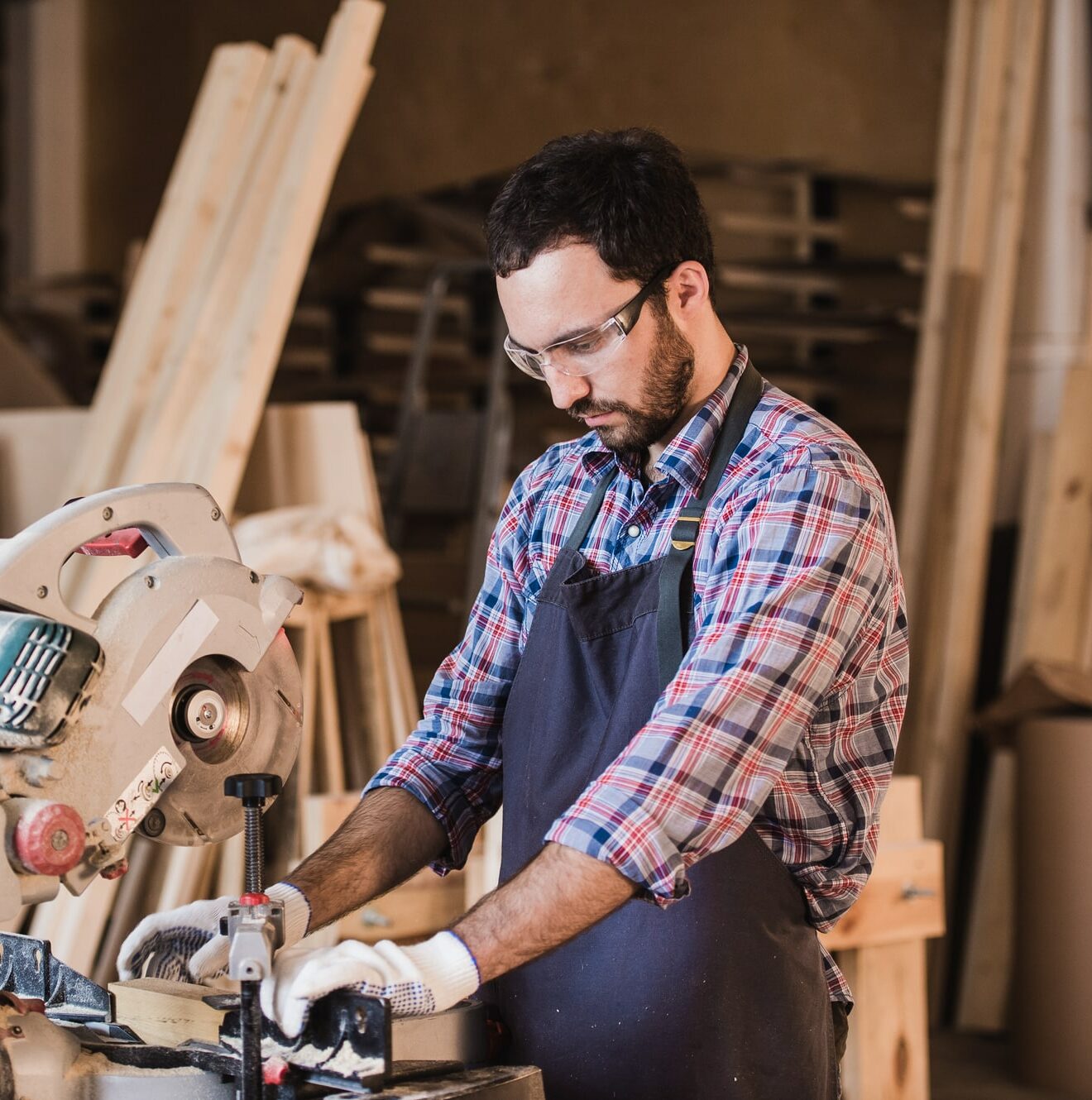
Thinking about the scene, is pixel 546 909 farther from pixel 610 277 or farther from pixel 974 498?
pixel 974 498

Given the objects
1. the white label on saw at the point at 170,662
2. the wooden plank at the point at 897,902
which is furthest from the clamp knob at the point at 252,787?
the wooden plank at the point at 897,902

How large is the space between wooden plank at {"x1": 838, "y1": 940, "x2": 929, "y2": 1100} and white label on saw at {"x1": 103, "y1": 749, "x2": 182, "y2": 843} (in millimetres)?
1707

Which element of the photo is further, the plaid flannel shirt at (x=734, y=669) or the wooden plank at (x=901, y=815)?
the wooden plank at (x=901, y=815)

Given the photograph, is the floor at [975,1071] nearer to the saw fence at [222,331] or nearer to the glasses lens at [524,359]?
the saw fence at [222,331]

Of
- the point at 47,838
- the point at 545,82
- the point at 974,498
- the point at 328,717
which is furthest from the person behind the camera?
the point at 545,82

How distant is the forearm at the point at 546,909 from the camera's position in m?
1.40

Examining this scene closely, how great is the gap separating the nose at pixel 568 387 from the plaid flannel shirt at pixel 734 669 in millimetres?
122

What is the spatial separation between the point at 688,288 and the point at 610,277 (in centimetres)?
12

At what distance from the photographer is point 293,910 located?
1.58m

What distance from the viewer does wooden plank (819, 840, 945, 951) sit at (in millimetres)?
2695

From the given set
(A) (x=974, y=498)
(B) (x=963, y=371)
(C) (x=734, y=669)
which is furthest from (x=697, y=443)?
(B) (x=963, y=371)

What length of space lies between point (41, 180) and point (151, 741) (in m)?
6.94

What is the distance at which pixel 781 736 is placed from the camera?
58.2 inches

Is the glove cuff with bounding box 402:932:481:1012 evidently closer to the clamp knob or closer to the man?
the man
